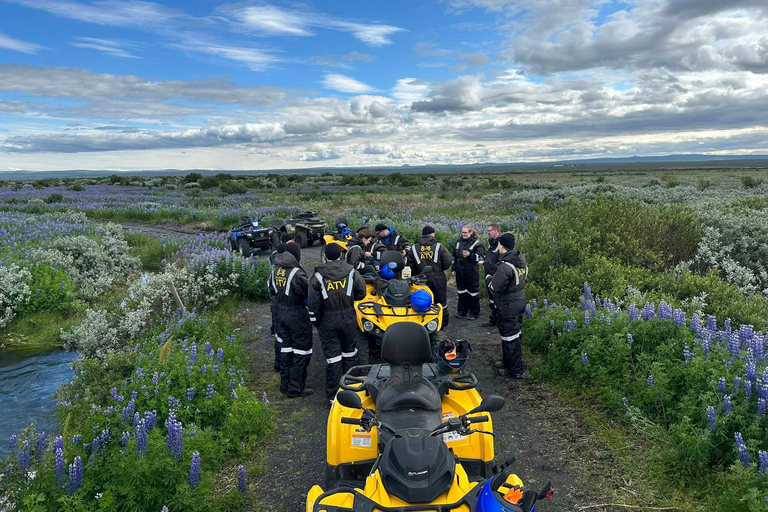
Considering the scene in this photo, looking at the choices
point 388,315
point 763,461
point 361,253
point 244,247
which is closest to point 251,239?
point 244,247

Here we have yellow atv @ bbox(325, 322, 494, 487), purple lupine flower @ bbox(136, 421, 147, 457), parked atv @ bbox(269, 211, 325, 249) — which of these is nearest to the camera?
yellow atv @ bbox(325, 322, 494, 487)

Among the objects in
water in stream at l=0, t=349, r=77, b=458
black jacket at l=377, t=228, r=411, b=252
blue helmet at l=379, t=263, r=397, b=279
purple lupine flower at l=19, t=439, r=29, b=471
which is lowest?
water in stream at l=0, t=349, r=77, b=458

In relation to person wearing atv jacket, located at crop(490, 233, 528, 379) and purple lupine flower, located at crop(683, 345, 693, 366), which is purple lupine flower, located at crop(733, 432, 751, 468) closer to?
purple lupine flower, located at crop(683, 345, 693, 366)

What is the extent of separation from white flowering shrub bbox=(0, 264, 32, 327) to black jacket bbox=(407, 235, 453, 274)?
9028 millimetres

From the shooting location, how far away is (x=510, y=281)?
7664mm

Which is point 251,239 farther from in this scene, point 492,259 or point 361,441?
point 361,441

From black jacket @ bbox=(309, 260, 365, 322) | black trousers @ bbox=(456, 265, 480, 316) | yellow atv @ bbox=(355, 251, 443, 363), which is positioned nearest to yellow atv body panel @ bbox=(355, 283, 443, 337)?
yellow atv @ bbox=(355, 251, 443, 363)

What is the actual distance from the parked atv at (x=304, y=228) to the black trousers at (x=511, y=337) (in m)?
11.7

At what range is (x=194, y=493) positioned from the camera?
4668 millimetres

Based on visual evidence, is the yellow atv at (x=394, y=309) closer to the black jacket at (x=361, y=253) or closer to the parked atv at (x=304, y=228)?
the black jacket at (x=361, y=253)

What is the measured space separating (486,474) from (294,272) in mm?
4196

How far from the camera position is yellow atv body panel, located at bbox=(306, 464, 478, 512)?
3059 mm

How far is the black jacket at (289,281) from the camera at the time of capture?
7414mm

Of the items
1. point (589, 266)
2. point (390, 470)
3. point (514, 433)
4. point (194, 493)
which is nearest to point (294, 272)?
point (194, 493)
